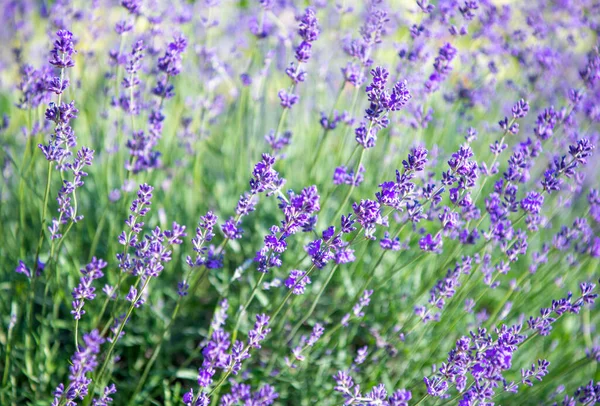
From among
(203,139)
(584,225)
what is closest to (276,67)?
(203,139)

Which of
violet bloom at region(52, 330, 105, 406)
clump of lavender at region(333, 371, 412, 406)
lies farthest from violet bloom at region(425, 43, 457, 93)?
violet bloom at region(52, 330, 105, 406)

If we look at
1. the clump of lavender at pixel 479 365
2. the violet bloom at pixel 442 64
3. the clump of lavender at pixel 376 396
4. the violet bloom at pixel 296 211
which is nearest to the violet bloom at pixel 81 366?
the violet bloom at pixel 296 211

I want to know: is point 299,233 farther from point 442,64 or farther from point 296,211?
point 296,211

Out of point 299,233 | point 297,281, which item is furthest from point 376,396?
point 299,233

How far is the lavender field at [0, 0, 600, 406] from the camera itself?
1.79 meters

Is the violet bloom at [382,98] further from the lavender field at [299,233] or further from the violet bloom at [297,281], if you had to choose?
the violet bloom at [297,281]

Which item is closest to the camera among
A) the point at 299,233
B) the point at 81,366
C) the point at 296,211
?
the point at 81,366

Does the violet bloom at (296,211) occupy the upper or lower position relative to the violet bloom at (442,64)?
lower

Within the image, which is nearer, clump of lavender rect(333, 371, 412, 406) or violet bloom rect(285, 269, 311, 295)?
clump of lavender rect(333, 371, 412, 406)

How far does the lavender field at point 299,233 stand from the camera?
1.79m

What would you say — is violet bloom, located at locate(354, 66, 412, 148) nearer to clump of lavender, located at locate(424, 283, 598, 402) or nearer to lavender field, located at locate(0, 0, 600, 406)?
lavender field, located at locate(0, 0, 600, 406)

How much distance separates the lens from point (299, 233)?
2.97m

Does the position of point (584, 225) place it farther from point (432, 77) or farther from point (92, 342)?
point (92, 342)

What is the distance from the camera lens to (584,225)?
248cm
